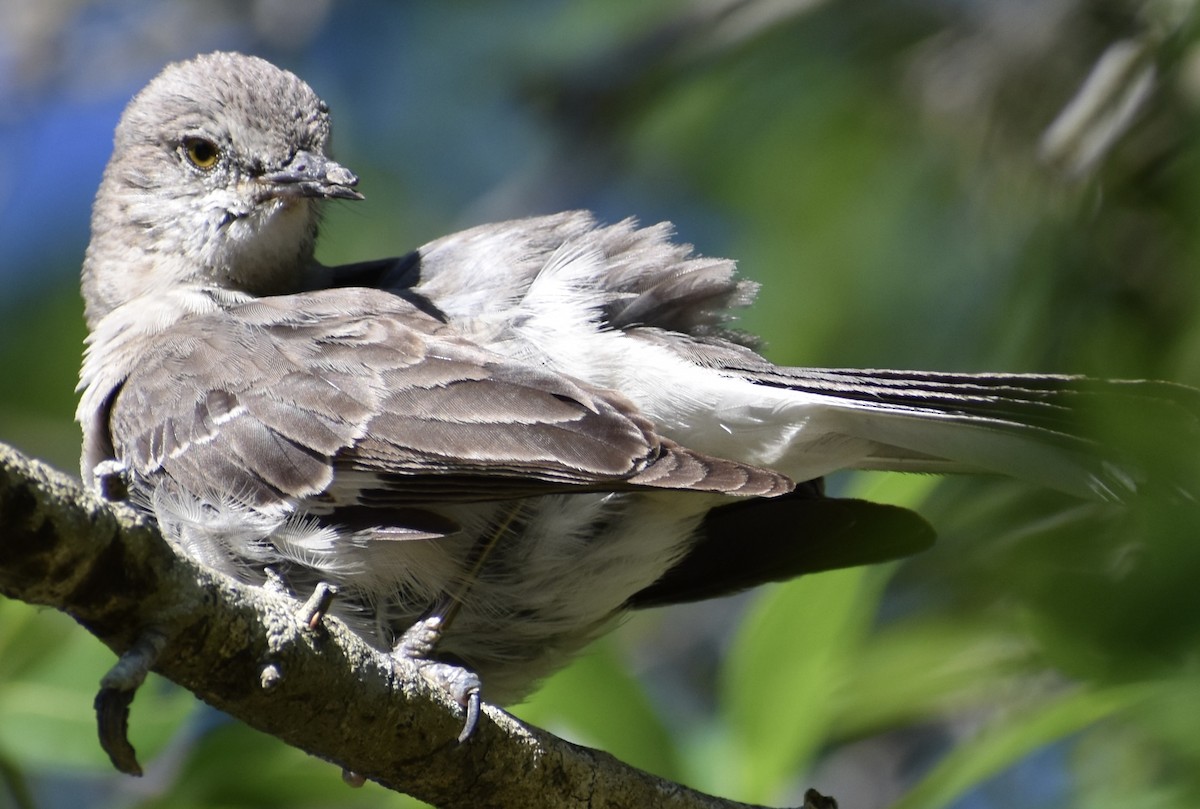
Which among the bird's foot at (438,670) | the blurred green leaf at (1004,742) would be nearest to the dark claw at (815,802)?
the blurred green leaf at (1004,742)

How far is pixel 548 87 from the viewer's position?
5852 millimetres

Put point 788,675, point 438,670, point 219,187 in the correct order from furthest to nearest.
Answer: point 219,187, point 788,675, point 438,670

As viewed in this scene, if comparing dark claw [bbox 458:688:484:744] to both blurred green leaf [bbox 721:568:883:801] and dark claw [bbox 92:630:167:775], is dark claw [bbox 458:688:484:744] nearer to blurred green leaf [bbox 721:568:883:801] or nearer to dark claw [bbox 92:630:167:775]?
dark claw [bbox 92:630:167:775]

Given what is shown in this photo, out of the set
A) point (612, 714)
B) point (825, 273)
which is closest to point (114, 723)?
point (612, 714)

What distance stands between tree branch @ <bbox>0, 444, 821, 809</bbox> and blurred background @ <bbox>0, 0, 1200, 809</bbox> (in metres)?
0.81

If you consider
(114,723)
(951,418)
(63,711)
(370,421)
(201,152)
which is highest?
(201,152)

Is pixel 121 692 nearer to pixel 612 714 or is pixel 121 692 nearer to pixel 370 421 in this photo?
pixel 370 421

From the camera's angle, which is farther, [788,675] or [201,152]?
[201,152]

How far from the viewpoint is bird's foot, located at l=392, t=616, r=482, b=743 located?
268cm

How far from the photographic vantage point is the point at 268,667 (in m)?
2.33

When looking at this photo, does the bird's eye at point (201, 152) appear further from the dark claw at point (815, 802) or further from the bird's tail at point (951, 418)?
the dark claw at point (815, 802)

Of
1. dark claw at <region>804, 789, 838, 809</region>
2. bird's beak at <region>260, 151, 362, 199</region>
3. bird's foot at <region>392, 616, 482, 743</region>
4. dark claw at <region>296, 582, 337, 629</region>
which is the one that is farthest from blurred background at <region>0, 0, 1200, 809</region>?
bird's beak at <region>260, 151, 362, 199</region>

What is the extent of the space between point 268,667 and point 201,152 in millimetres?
2319

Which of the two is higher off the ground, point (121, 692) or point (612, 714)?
point (612, 714)
